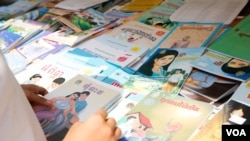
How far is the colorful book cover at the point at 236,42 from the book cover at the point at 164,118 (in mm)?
221

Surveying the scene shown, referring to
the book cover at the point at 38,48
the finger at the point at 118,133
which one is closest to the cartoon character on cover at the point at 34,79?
the book cover at the point at 38,48

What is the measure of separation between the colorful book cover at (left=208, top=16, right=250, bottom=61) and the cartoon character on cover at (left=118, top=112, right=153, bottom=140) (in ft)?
1.05

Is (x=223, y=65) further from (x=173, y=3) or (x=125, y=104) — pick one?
(x=173, y=3)

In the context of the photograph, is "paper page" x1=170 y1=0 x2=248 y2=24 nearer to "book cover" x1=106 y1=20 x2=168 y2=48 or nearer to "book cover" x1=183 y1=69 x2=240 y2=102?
"book cover" x1=106 y1=20 x2=168 y2=48

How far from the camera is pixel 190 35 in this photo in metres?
1.02

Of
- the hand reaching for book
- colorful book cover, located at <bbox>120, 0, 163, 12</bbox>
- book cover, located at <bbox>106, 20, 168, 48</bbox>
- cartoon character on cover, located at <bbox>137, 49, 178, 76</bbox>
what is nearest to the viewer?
the hand reaching for book

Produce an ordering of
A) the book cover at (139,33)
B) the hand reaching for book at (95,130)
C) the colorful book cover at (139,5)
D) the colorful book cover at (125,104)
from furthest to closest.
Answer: the colorful book cover at (139,5), the book cover at (139,33), the colorful book cover at (125,104), the hand reaching for book at (95,130)

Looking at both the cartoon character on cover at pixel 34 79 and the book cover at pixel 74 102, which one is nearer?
the book cover at pixel 74 102

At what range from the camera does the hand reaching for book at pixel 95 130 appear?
0.67 metres

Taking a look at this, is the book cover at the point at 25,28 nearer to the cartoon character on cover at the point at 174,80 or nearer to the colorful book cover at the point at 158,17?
the colorful book cover at the point at 158,17

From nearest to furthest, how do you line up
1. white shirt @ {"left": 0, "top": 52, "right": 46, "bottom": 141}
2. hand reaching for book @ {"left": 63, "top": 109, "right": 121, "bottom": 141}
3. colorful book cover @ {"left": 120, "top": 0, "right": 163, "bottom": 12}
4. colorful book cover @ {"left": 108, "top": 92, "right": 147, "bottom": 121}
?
white shirt @ {"left": 0, "top": 52, "right": 46, "bottom": 141} < hand reaching for book @ {"left": 63, "top": 109, "right": 121, "bottom": 141} < colorful book cover @ {"left": 108, "top": 92, "right": 147, "bottom": 121} < colorful book cover @ {"left": 120, "top": 0, "right": 163, "bottom": 12}

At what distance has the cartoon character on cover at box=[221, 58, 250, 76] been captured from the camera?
0.83 m

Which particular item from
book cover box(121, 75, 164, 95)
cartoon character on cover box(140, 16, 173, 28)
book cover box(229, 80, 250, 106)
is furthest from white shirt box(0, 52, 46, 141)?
cartoon character on cover box(140, 16, 173, 28)

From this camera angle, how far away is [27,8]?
1380mm
